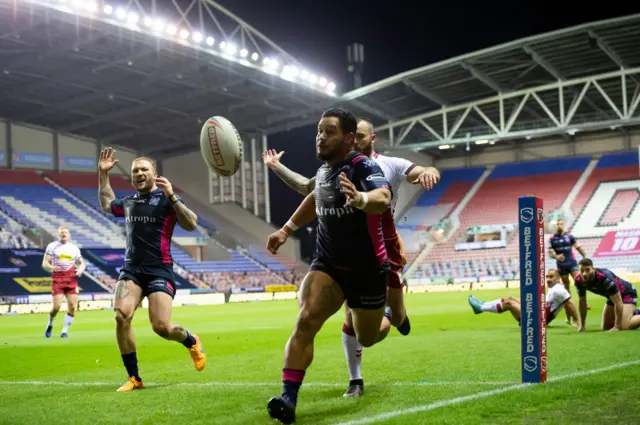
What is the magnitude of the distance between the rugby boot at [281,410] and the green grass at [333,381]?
0.22 m

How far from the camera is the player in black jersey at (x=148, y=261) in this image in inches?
300

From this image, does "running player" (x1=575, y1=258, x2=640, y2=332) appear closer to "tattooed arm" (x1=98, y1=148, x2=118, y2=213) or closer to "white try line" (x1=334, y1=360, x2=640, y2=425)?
"white try line" (x1=334, y1=360, x2=640, y2=425)

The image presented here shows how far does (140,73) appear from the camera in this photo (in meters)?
37.0

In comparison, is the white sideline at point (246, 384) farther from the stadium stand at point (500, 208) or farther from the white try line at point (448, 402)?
the stadium stand at point (500, 208)

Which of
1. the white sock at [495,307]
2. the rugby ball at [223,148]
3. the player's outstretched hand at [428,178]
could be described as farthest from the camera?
the white sock at [495,307]

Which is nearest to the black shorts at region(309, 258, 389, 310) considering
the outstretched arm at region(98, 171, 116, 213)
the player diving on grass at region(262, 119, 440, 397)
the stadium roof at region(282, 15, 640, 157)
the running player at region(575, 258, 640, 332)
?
the player diving on grass at region(262, 119, 440, 397)

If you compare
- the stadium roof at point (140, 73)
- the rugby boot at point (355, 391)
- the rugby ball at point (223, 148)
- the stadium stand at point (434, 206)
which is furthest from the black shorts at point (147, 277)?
the stadium stand at point (434, 206)

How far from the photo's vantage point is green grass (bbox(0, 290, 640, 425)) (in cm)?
542

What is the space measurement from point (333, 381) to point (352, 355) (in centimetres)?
101

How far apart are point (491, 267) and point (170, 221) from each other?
140 ft

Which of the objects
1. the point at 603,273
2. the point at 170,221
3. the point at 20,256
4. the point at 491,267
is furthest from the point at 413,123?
the point at 170,221

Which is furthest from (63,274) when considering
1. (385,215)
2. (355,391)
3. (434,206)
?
(434,206)

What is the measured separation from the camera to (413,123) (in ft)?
147

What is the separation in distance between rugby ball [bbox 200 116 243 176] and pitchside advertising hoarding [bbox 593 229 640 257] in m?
40.7
